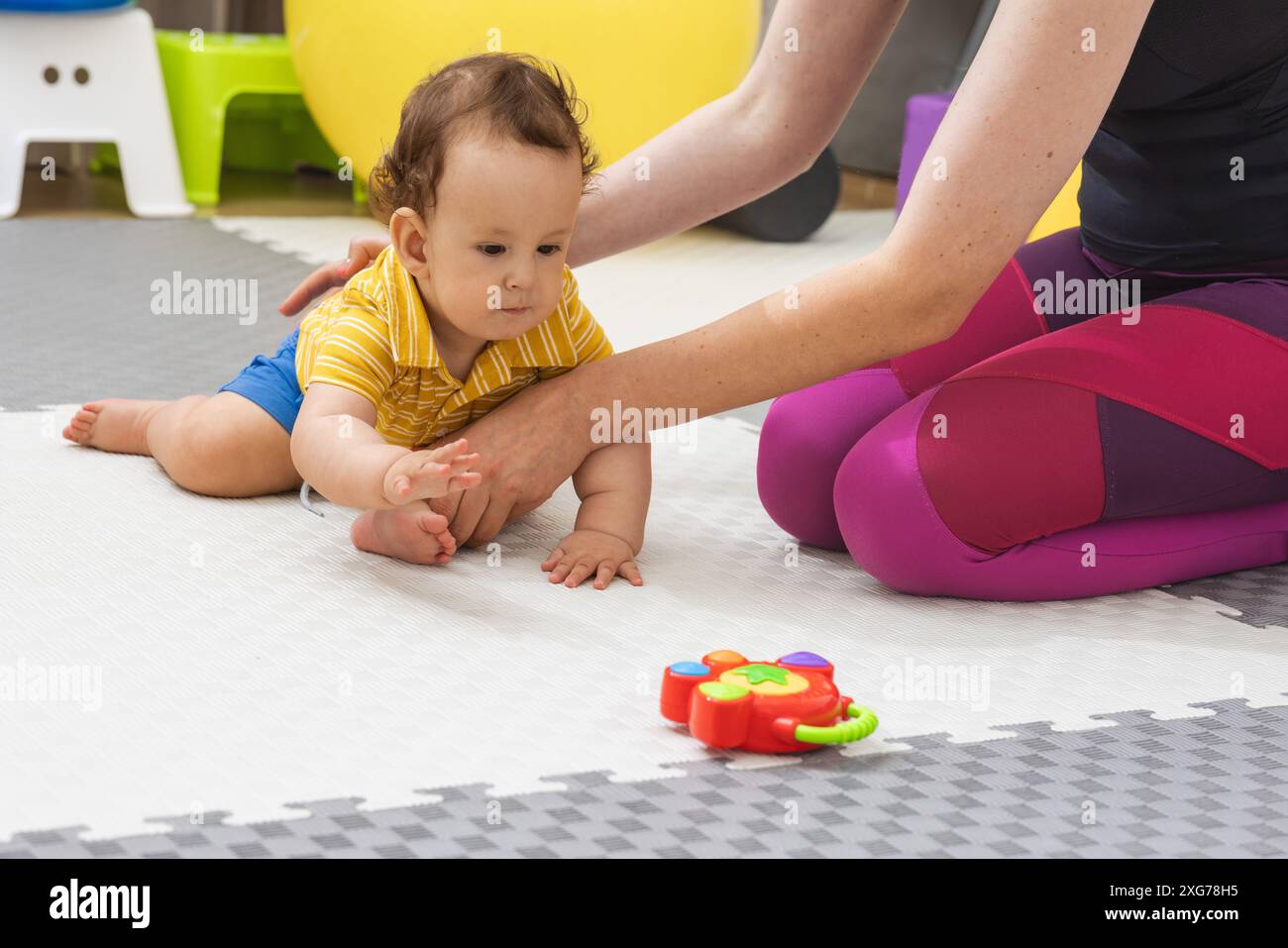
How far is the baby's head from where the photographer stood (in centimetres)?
101

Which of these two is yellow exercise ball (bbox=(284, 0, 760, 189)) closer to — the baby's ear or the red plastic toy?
the baby's ear

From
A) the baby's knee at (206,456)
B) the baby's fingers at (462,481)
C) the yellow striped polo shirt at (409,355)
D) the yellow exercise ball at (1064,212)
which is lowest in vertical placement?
the baby's knee at (206,456)

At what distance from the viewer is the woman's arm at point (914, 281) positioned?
0.91 meters

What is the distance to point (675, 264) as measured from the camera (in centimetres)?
224

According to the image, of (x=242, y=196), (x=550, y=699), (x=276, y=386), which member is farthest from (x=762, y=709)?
(x=242, y=196)

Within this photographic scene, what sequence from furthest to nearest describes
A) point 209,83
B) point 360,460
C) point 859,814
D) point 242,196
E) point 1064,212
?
point 242,196 → point 209,83 → point 1064,212 → point 360,460 → point 859,814

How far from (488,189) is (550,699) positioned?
0.34 metres

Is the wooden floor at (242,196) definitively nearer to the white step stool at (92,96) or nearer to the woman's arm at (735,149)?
the white step stool at (92,96)

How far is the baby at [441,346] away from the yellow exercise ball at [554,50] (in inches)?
42.9

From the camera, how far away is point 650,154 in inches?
48.4

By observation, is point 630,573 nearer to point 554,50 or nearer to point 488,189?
point 488,189

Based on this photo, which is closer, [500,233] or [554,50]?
[500,233]

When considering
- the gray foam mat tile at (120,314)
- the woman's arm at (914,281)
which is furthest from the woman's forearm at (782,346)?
the gray foam mat tile at (120,314)
